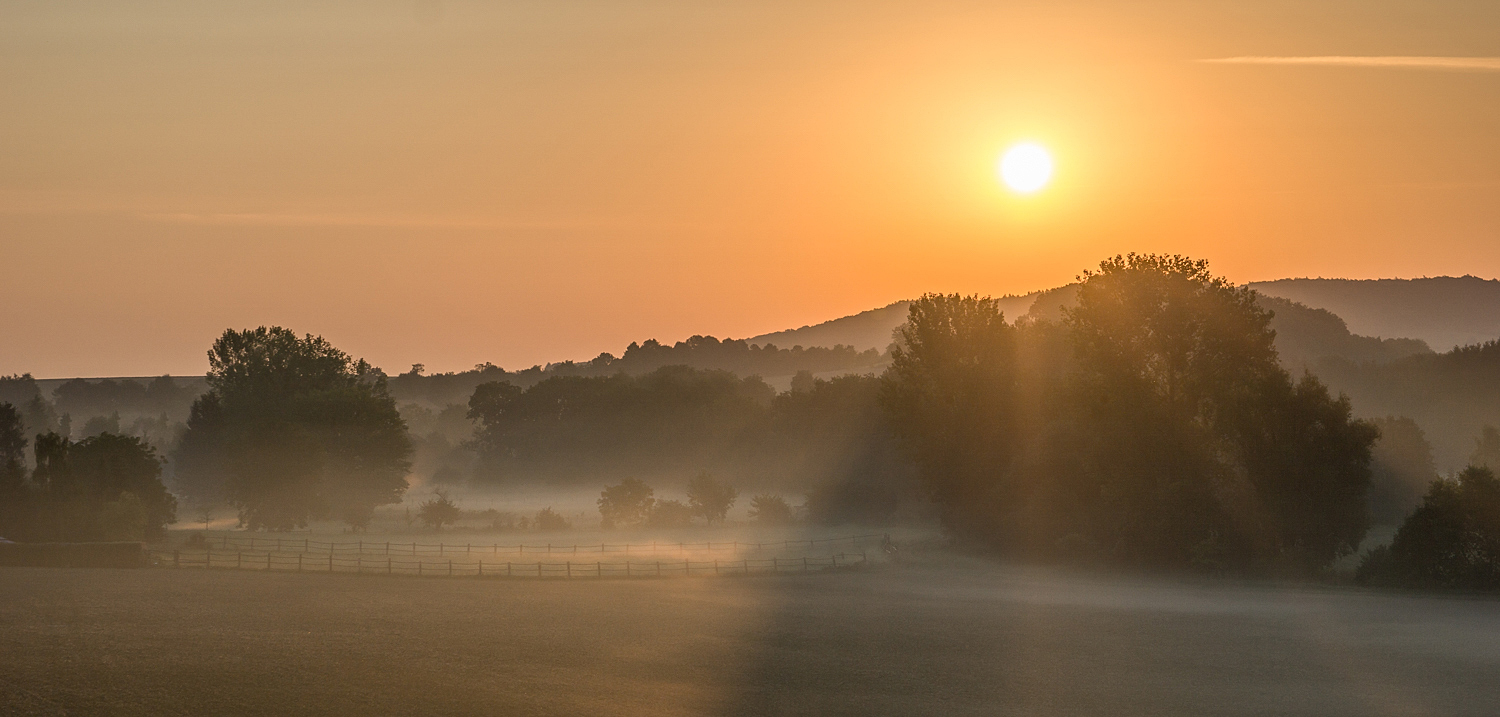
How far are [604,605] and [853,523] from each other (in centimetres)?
5159

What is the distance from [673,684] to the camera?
3059cm

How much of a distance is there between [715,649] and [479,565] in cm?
2603

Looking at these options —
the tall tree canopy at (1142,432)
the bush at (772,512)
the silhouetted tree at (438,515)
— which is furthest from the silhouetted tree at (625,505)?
the tall tree canopy at (1142,432)

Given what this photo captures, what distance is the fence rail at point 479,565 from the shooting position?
191 feet

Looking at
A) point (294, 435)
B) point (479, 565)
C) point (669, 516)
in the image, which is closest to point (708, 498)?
point (669, 516)

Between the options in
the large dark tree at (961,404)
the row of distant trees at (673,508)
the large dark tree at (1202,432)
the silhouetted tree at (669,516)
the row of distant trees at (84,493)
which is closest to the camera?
the large dark tree at (1202,432)

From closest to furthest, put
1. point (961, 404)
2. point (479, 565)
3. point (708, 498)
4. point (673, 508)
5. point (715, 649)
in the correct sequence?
point (715, 649)
point (479, 565)
point (961, 404)
point (673, 508)
point (708, 498)

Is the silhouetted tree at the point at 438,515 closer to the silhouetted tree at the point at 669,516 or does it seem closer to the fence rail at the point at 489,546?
the fence rail at the point at 489,546

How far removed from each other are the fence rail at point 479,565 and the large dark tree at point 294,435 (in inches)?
997

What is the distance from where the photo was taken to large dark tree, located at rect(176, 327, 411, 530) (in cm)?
9306

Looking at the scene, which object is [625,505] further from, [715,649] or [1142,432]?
[715,649]

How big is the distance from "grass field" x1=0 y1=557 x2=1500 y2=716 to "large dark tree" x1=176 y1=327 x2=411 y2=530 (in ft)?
138

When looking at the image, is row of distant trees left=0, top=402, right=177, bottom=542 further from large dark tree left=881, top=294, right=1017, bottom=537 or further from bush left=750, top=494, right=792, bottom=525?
large dark tree left=881, top=294, right=1017, bottom=537

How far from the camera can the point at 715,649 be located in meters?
35.9
